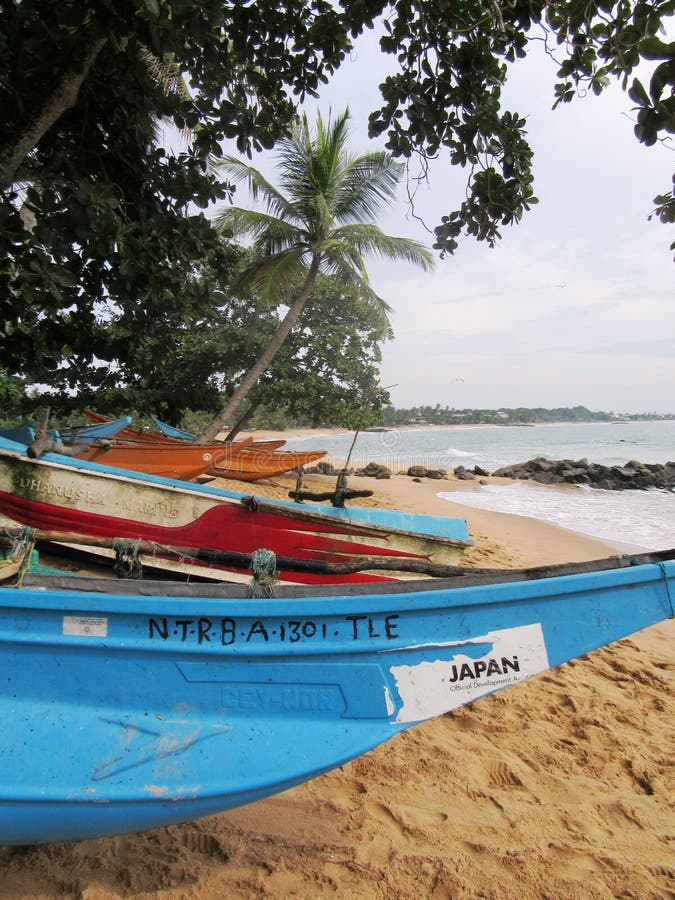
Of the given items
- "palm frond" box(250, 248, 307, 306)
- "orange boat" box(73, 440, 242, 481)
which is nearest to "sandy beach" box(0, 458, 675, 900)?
"orange boat" box(73, 440, 242, 481)

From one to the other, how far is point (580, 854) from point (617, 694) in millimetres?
1591

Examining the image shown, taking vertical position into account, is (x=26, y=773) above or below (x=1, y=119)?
below

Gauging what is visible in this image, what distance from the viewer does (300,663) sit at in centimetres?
176

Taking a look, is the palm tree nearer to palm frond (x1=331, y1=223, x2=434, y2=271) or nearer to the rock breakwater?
palm frond (x1=331, y1=223, x2=434, y2=271)

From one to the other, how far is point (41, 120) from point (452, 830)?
13.9ft

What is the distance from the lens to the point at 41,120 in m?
3.08

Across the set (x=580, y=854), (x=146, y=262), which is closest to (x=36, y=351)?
(x=146, y=262)

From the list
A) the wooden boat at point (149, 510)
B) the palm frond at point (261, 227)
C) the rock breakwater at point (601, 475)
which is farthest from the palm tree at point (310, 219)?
the rock breakwater at point (601, 475)

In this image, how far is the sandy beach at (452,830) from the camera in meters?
1.80

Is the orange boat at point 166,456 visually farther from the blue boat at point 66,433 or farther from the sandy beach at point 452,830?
the sandy beach at point 452,830

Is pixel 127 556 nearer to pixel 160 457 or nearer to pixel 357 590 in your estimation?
pixel 357 590

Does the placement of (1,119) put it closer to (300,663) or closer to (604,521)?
(300,663)

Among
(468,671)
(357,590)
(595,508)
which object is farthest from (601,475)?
(357,590)

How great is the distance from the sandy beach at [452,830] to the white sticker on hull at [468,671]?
63 centimetres
